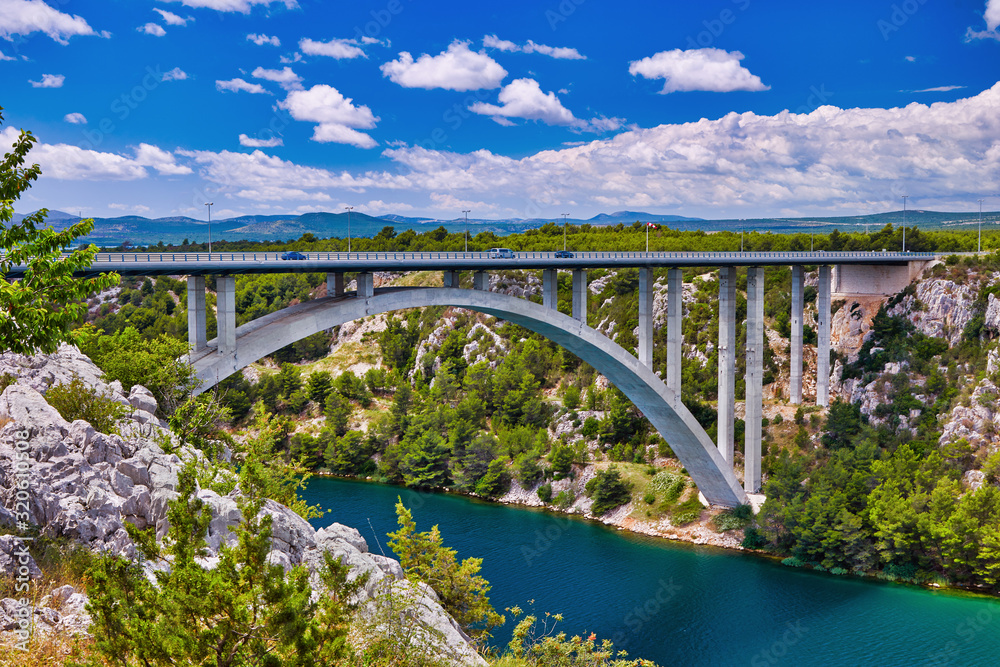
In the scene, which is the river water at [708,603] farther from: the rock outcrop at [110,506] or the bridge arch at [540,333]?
the rock outcrop at [110,506]

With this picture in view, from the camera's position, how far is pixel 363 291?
82.0 ft

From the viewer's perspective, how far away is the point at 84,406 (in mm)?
13375

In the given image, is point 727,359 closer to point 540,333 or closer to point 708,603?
point 540,333

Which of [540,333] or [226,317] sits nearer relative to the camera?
[226,317]

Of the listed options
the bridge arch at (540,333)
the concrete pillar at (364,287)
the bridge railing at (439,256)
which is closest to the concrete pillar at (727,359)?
the bridge arch at (540,333)

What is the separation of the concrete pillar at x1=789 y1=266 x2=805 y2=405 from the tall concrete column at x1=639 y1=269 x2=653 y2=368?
9.91 metres

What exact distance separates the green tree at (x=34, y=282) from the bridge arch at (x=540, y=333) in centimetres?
1127

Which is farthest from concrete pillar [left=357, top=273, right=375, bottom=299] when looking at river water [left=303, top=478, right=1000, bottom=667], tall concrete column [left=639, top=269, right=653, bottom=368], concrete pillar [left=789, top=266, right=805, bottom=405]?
concrete pillar [left=789, top=266, right=805, bottom=405]

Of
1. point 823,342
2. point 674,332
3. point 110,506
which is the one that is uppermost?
point 674,332

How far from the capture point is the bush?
517 inches

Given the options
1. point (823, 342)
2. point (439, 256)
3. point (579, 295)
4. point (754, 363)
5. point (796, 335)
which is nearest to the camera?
point (439, 256)

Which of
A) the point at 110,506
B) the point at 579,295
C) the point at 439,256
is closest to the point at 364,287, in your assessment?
the point at 439,256

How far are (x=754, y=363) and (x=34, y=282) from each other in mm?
32977

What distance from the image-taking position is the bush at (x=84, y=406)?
43.1 feet
